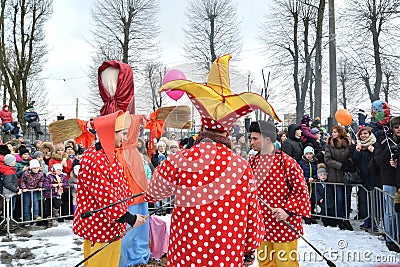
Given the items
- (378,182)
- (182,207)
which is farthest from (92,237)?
(378,182)

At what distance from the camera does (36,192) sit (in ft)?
24.7

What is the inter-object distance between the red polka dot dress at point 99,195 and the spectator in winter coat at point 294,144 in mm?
4993

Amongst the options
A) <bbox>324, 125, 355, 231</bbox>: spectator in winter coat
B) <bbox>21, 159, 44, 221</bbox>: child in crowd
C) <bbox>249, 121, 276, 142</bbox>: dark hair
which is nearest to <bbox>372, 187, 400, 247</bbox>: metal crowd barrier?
<bbox>324, 125, 355, 231</bbox>: spectator in winter coat

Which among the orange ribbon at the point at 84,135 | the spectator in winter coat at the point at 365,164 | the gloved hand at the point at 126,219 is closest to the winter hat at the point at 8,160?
the orange ribbon at the point at 84,135

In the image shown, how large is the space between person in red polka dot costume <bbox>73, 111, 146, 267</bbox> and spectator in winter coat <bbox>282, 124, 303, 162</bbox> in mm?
4912

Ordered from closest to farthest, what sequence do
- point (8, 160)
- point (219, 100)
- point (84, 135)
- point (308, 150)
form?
point (219, 100), point (84, 135), point (8, 160), point (308, 150)

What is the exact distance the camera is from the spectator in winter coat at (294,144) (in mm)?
7734

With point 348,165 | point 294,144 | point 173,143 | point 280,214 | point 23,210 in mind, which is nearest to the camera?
point 173,143

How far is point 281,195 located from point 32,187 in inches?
213

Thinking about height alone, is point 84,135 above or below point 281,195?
above

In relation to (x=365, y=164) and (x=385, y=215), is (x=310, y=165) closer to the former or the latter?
(x=365, y=164)

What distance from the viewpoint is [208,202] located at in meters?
2.39

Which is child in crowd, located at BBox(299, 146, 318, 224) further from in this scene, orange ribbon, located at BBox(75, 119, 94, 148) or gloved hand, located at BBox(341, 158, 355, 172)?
orange ribbon, located at BBox(75, 119, 94, 148)

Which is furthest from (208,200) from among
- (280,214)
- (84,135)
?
(84,135)
